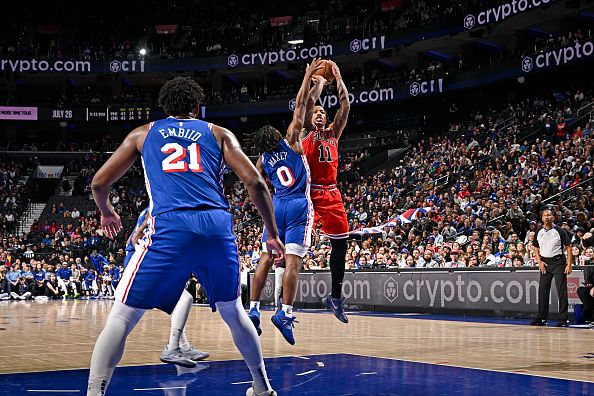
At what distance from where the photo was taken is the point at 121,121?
4219 centimetres

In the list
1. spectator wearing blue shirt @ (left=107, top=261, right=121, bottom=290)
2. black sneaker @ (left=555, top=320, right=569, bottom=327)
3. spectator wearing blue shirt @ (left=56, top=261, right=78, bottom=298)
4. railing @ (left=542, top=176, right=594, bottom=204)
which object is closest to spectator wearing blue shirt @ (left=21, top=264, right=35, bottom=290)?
spectator wearing blue shirt @ (left=56, top=261, right=78, bottom=298)

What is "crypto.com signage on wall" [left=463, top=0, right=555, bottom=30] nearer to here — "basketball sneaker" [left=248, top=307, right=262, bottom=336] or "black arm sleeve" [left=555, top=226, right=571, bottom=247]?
"black arm sleeve" [left=555, top=226, right=571, bottom=247]

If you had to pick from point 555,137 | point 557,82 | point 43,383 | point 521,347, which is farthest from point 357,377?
A: point 557,82

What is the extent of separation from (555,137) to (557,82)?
330 inches

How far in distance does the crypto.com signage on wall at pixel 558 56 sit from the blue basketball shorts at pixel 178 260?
23.8m

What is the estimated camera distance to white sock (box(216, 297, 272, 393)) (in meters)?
3.95

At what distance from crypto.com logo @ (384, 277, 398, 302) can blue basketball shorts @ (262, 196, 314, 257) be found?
8256 millimetres

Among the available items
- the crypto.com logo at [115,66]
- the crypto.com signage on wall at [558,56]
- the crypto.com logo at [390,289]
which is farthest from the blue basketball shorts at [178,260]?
the crypto.com logo at [115,66]

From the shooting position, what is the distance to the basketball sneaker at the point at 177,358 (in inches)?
237

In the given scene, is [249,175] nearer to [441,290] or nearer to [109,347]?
[109,347]

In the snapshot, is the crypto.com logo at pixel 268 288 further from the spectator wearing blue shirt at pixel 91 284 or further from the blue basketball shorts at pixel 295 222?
the blue basketball shorts at pixel 295 222

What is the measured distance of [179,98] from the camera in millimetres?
4121

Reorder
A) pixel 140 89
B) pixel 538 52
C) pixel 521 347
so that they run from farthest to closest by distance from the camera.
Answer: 1. pixel 140 89
2. pixel 538 52
3. pixel 521 347

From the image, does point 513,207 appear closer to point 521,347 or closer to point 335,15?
point 521,347
